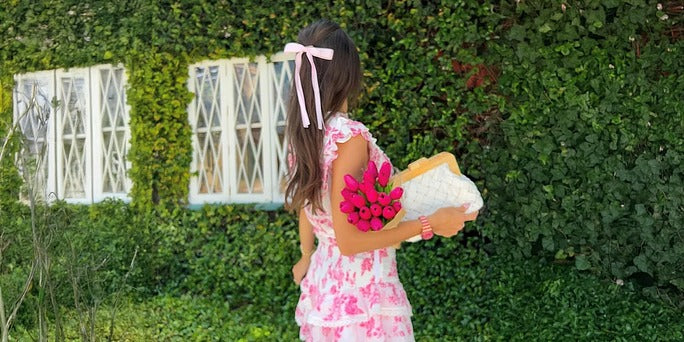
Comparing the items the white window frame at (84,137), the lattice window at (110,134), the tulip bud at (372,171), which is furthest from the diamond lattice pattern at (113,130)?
the tulip bud at (372,171)

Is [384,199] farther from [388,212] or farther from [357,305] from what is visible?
[357,305]

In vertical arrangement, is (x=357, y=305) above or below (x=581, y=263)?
above

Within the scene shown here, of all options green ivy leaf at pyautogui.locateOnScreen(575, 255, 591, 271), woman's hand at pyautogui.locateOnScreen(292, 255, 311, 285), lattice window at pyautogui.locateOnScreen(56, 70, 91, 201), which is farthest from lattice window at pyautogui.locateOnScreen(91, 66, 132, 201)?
woman's hand at pyautogui.locateOnScreen(292, 255, 311, 285)

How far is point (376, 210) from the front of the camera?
2176 mm

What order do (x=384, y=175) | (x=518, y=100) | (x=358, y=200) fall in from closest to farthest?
(x=358, y=200) < (x=384, y=175) < (x=518, y=100)

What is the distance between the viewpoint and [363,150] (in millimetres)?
2252

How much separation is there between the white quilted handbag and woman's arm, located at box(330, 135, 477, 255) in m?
0.07

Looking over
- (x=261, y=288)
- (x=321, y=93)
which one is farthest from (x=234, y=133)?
(x=321, y=93)

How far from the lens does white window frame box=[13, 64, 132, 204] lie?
6.00 m

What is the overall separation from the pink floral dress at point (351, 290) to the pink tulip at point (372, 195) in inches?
6.5

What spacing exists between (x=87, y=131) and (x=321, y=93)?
433cm

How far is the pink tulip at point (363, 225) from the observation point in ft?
7.18

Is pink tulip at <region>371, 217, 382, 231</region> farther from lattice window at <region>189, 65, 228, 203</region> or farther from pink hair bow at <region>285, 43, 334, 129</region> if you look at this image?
lattice window at <region>189, 65, 228, 203</region>

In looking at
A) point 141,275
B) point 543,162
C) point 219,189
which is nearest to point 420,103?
point 543,162
